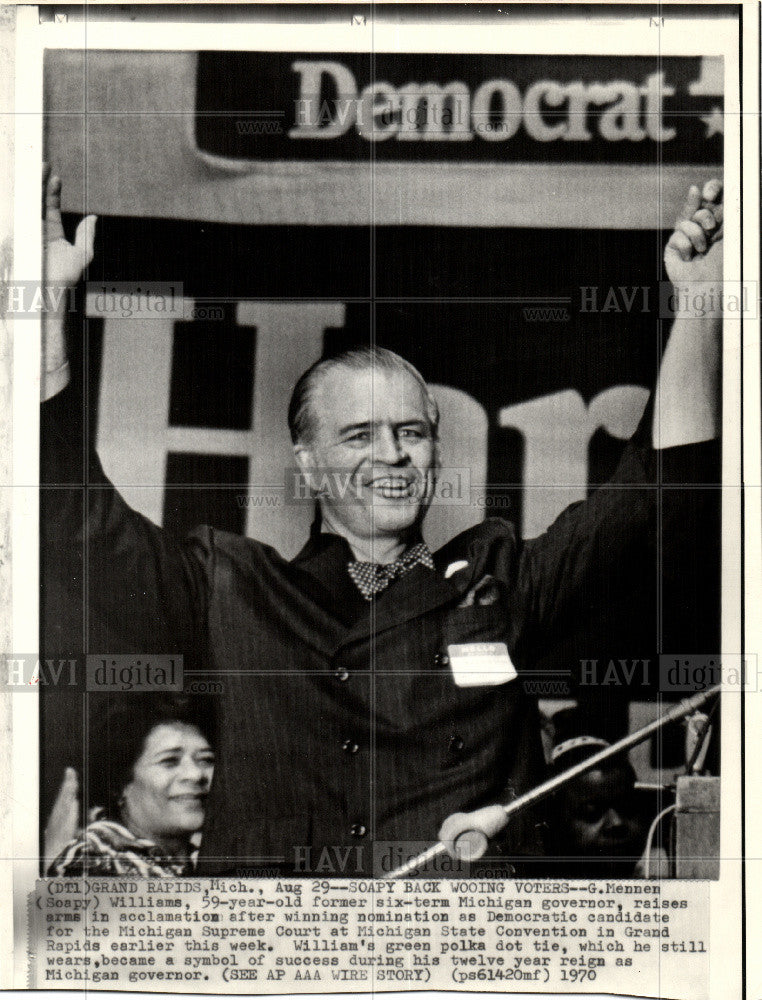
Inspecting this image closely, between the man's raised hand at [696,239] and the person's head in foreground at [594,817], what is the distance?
654 mm

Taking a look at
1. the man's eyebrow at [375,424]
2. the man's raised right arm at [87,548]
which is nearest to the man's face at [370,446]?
the man's eyebrow at [375,424]

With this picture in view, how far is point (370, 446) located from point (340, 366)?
0.38ft

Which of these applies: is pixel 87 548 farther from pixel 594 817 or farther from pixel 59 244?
pixel 594 817

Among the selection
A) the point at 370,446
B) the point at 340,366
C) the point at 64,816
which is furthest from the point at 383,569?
the point at 64,816

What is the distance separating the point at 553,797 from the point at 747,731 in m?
0.28

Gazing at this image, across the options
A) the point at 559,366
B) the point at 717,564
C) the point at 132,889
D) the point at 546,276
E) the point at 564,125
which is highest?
the point at 564,125

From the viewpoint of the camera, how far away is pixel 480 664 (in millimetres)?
1101

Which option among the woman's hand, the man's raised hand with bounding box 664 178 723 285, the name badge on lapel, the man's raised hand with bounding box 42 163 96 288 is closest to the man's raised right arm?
the man's raised hand with bounding box 42 163 96 288

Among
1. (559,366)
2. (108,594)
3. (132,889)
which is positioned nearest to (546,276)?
(559,366)

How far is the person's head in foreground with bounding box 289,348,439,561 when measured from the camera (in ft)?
3.63

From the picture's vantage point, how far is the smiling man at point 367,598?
1090mm

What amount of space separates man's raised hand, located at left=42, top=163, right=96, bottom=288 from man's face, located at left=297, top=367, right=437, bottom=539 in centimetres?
37

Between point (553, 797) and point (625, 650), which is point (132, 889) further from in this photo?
point (625, 650)

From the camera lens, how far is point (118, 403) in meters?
1.11
